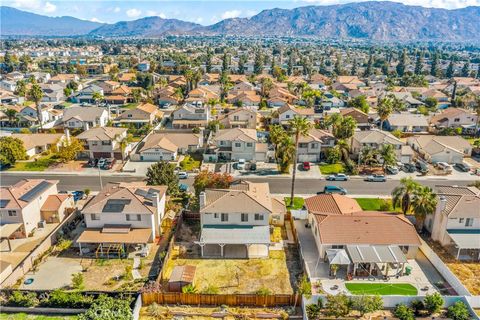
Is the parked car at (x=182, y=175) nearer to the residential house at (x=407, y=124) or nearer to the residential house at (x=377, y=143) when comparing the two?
the residential house at (x=377, y=143)

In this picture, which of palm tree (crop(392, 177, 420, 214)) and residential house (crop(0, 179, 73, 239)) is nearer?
residential house (crop(0, 179, 73, 239))

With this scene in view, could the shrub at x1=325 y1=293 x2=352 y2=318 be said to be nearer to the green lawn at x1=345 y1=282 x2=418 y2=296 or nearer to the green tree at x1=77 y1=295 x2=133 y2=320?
the green lawn at x1=345 y1=282 x2=418 y2=296

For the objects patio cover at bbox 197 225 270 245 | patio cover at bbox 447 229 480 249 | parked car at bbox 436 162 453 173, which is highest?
patio cover at bbox 447 229 480 249

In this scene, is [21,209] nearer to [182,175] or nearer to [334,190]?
[182,175]

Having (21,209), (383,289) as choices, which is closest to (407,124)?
(383,289)

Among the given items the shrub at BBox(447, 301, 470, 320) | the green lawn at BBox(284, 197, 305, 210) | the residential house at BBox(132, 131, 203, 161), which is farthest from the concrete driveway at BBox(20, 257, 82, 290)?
the shrub at BBox(447, 301, 470, 320)

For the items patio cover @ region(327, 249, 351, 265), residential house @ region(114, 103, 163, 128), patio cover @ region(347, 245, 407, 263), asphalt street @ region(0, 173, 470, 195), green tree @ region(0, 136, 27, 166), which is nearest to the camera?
patio cover @ region(327, 249, 351, 265)
